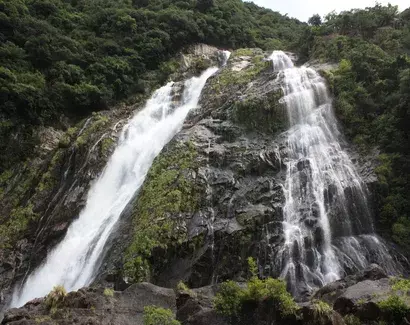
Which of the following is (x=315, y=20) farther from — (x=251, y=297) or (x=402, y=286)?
(x=251, y=297)

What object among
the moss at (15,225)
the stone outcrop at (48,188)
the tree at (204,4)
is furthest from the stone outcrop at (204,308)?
the tree at (204,4)

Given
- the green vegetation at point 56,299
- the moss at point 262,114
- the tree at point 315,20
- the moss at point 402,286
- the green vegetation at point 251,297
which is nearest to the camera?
the moss at point 402,286

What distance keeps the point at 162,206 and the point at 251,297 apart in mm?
7175

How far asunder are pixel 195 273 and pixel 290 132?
8.36m

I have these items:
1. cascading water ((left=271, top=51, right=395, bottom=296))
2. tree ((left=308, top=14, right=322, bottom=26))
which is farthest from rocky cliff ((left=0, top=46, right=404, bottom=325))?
tree ((left=308, top=14, right=322, bottom=26))

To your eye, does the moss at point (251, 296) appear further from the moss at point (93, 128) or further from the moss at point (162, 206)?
the moss at point (93, 128)

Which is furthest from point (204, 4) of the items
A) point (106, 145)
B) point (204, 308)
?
point (204, 308)

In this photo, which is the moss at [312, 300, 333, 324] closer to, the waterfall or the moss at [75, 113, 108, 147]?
the waterfall

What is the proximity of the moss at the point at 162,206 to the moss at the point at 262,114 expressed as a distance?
340 centimetres

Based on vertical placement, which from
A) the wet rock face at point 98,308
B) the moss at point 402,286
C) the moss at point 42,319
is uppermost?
the moss at point 402,286

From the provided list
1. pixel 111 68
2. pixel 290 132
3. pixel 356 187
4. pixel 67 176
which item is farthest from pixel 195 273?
pixel 111 68

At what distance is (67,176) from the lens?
2092 cm

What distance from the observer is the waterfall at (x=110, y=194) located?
15.3m

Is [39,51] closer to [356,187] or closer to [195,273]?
[195,273]
